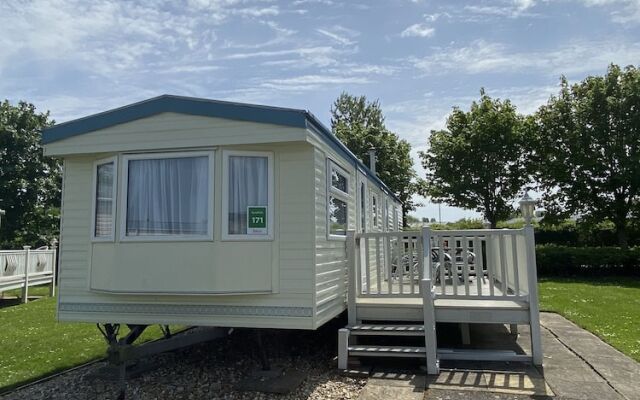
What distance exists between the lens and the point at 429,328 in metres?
5.48

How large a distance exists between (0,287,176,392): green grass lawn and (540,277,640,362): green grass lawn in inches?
286

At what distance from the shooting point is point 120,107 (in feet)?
18.3

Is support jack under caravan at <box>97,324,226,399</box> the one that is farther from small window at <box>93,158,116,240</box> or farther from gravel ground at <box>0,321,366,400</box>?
small window at <box>93,158,116,240</box>

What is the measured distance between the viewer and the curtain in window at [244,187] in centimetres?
523

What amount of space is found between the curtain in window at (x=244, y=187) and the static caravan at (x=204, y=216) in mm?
11

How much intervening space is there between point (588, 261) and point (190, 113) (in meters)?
15.5

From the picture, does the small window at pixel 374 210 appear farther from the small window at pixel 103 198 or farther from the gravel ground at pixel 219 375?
the small window at pixel 103 198

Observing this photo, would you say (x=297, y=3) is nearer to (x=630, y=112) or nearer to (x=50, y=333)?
(x=50, y=333)

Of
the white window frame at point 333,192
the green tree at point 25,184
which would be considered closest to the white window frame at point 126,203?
the white window frame at point 333,192

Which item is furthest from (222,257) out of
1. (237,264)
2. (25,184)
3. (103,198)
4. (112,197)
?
(25,184)

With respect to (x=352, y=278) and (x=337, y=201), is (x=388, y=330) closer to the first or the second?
(x=352, y=278)

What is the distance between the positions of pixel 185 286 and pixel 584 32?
709 cm

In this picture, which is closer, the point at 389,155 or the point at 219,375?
the point at 219,375

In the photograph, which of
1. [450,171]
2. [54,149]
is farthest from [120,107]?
[450,171]
